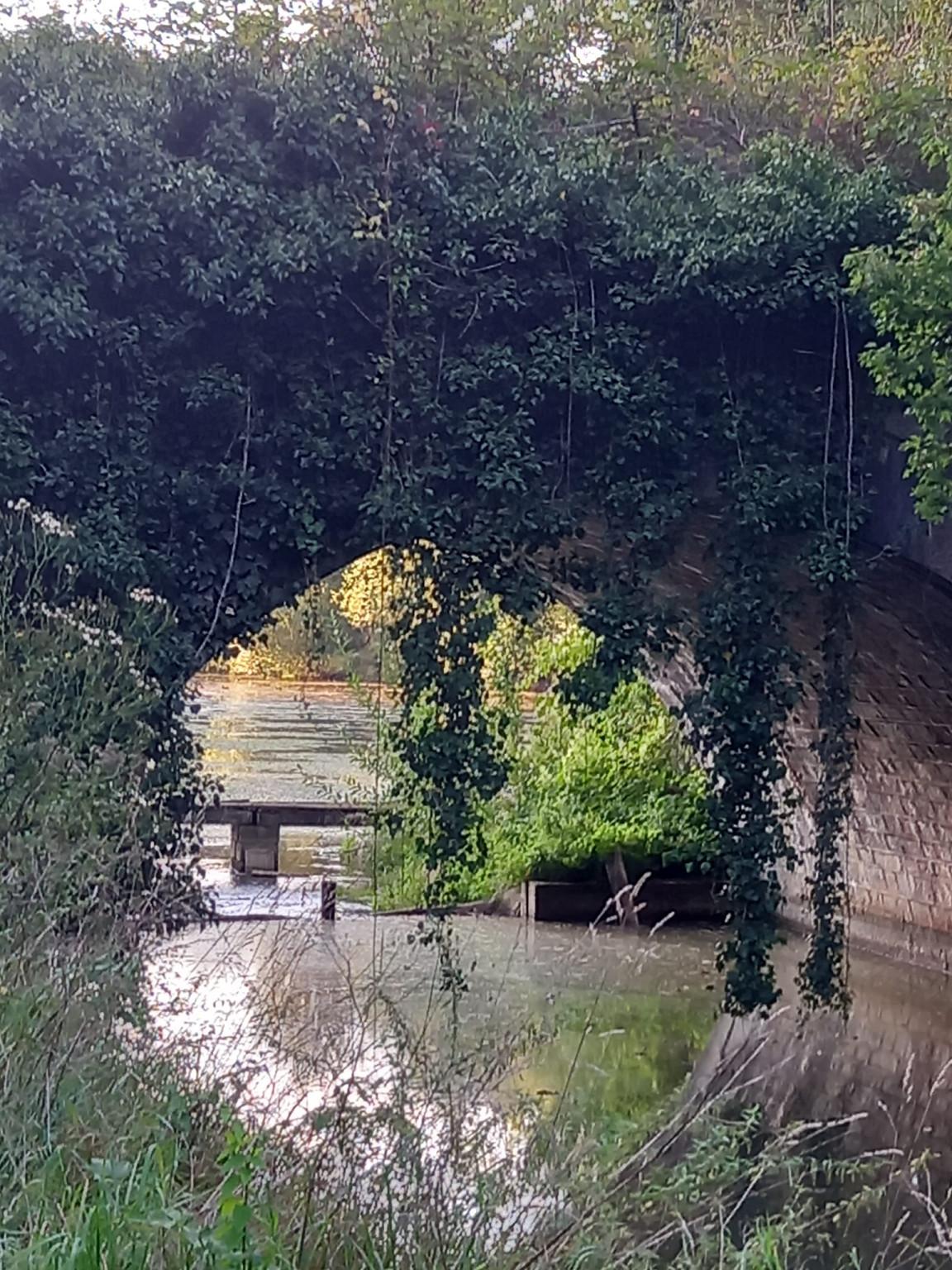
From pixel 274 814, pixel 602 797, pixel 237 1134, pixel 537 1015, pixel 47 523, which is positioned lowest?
pixel 537 1015

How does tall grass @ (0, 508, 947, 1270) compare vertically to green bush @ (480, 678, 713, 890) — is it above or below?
above

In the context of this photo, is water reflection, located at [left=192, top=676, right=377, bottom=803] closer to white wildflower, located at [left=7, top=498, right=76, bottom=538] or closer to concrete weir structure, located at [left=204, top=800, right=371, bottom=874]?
concrete weir structure, located at [left=204, top=800, right=371, bottom=874]

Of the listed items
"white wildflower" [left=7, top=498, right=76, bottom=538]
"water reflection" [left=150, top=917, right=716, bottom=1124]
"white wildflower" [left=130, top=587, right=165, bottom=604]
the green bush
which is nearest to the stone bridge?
the green bush

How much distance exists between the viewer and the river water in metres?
3.65

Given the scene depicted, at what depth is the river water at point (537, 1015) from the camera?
3652 millimetres

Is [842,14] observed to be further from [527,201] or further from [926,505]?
[926,505]

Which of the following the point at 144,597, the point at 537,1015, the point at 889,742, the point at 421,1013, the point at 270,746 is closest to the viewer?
the point at 144,597

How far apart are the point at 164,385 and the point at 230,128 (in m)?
0.98

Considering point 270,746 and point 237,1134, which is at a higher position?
point 237,1134

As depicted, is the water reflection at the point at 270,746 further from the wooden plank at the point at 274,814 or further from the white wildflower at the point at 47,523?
the white wildflower at the point at 47,523

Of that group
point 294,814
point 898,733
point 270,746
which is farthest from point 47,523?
point 270,746

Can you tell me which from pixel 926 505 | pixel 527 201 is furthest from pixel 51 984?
pixel 527 201

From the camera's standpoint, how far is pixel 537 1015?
7.71 m

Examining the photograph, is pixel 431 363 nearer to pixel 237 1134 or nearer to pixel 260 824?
pixel 237 1134
